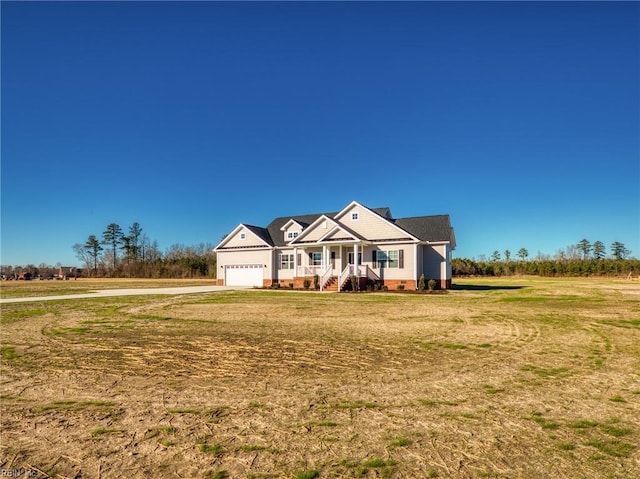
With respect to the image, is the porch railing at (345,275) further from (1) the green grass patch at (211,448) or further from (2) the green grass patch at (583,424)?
(1) the green grass patch at (211,448)

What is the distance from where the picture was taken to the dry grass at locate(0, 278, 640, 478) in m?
3.46

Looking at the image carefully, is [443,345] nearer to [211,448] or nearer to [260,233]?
[211,448]

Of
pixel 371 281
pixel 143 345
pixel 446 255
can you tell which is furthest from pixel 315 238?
pixel 143 345

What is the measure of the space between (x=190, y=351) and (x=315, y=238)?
24.2m

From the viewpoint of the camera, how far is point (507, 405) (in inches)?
193

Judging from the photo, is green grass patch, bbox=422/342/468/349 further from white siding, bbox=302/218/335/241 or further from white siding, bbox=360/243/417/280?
white siding, bbox=302/218/335/241

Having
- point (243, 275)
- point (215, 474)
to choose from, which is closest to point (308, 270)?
point (243, 275)

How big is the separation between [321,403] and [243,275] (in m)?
32.2

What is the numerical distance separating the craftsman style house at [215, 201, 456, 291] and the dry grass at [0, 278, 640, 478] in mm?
18923

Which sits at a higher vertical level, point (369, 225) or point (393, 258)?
point (369, 225)

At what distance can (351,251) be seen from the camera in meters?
31.3

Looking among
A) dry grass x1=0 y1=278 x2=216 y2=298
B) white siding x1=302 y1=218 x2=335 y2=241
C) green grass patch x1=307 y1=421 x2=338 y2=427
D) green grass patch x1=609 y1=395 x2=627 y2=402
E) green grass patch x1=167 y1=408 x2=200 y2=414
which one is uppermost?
white siding x1=302 y1=218 x2=335 y2=241

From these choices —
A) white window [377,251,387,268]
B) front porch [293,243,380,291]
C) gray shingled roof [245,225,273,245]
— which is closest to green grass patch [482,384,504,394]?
front porch [293,243,380,291]

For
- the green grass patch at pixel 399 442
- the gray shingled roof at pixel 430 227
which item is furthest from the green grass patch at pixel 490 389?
the gray shingled roof at pixel 430 227
